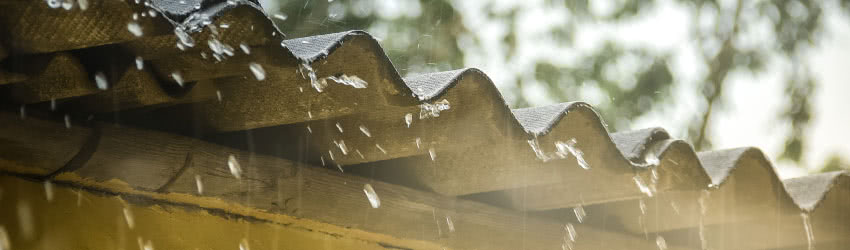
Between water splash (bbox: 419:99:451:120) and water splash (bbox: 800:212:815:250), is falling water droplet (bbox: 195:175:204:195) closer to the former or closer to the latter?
water splash (bbox: 419:99:451:120)

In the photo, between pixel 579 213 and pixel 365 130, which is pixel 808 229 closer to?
pixel 579 213

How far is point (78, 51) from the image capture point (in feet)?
5.52

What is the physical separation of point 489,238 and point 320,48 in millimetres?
1269

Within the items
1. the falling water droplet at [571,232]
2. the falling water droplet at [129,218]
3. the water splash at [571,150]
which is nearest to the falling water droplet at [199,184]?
the falling water droplet at [129,218]

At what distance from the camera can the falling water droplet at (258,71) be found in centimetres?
179

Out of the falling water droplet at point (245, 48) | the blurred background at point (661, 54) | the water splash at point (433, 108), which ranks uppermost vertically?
the falling water droplet at point (245, 48)

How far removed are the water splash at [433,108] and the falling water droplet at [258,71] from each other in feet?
1.40

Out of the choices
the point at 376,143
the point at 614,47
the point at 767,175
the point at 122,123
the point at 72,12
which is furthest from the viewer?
the point at 614,47

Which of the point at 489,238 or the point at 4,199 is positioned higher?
the point at 4,199

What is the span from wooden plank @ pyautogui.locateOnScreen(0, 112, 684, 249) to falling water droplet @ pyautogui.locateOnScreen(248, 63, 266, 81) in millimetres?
302

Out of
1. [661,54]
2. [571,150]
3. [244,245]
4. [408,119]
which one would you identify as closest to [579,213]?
[571,150]

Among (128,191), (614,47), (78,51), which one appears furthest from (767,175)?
(614,47)

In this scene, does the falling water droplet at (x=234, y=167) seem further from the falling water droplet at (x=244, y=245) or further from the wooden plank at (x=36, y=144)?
the wooden plank at (x=36, y=144)

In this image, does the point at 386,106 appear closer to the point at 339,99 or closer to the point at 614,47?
the point at 339,99
